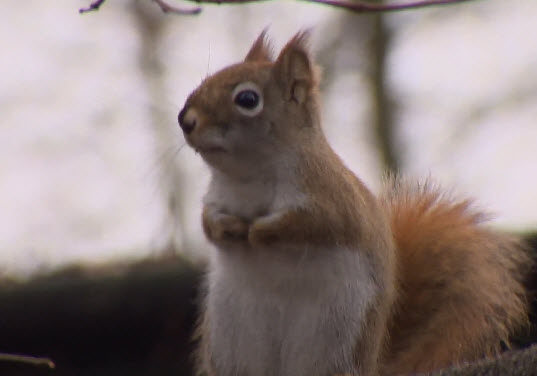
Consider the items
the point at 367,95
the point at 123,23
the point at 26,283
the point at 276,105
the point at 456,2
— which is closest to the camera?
the point at 456,2

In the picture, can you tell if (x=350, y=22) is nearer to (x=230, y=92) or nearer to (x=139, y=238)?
(x=139, y=238)

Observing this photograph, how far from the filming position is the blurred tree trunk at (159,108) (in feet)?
11.3

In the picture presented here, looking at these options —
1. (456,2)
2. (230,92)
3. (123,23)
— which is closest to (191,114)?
(230,92)

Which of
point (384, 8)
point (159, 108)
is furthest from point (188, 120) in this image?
point (159, 108)

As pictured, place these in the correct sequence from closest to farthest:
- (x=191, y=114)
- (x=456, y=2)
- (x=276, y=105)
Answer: (x=456, y=2), (x=191, y=114), (x=276, y=105)

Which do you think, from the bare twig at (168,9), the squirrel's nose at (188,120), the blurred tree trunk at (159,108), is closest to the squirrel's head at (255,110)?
the squirrel's nose at (188,120)

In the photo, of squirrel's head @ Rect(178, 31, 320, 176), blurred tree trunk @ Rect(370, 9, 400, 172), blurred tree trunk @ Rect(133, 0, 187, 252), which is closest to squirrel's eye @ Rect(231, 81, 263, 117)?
squirrel's head @ Rect(178, 31, 320, 176)

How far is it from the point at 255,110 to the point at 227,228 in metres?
0.20

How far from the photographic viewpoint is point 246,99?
4.92 ft

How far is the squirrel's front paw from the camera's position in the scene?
4.76ft

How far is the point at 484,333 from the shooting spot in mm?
1618

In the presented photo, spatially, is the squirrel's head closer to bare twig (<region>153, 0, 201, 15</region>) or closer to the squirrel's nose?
the squirrel's nose

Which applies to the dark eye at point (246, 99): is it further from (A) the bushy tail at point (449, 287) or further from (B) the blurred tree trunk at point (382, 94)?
(B) the blurred tree trunk at point (382, 94)

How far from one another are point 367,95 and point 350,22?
45cm
